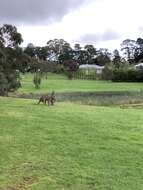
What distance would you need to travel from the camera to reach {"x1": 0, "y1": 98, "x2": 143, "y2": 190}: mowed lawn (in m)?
9.42

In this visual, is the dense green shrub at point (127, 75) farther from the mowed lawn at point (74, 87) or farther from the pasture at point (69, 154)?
the pasture at point (69, 154)

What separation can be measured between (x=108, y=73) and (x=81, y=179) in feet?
297

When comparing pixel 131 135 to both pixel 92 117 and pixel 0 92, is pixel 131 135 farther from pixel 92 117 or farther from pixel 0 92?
pixel 0 92

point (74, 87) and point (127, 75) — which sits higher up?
point (127, 75)

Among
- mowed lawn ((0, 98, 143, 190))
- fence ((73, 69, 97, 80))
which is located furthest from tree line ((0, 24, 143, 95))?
mowed lawn ((0, 98, 143, 190))

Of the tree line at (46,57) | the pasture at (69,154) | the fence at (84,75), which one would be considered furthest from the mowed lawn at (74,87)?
the pasture at (69,154)

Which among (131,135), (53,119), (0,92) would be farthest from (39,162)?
(0,92)

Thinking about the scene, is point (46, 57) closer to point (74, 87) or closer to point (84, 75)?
point (84, 75)

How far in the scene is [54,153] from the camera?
38.7 feet

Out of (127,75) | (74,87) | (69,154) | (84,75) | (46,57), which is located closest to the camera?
(69,154)

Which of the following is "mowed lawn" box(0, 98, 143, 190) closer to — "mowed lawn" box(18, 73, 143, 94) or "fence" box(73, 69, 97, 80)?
"mowed lawn" box(18, 73, 143, 94)

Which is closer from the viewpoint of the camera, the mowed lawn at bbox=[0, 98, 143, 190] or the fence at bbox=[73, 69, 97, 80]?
the mowed lawn at bbox=[0, 98, 143, 190]

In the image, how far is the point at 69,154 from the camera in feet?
38.4

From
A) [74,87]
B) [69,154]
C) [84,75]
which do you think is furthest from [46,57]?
[69,154]
